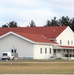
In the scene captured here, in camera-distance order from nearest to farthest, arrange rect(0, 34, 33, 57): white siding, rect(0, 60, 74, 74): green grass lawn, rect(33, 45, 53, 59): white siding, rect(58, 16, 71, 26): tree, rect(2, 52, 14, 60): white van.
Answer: rect(0, 60, 74, 74): green grass lawn → rect(2, 52, 14, 60): white van → rect(0, 34, 33, 57): white siding → rect(33, 45, 53, 59): white siding → rect(58, 16, 71, 26): tree

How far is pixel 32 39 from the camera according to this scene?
7469 centimetres

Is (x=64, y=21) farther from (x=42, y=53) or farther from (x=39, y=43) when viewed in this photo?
(x=39, y=43)

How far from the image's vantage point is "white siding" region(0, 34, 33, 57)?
73500mm

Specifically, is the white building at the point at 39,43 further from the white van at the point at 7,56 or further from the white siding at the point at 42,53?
the white van at the point at 7,56

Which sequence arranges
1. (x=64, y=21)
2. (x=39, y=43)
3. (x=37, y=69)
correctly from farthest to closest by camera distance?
(x=64, y=21), (x=39, y=43), (x=37, y=69)

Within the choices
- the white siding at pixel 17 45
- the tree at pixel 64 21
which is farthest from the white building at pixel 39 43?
the tree at pixel 64 21

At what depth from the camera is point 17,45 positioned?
74.6 m

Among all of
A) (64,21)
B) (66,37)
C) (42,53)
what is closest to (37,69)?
(42,53)

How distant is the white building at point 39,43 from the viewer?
73.7m

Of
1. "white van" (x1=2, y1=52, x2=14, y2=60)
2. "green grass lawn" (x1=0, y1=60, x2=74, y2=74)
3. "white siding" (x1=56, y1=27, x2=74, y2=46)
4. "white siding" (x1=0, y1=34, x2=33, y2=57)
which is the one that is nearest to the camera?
"green grass lawn" (x1=0, y1=60, x2=74, y2=74)

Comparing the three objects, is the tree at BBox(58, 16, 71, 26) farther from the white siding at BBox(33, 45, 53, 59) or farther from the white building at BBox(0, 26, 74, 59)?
the white siding at BBox(33, 45, 53, 59)

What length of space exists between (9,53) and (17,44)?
4151 mm

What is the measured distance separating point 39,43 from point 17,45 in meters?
4.21

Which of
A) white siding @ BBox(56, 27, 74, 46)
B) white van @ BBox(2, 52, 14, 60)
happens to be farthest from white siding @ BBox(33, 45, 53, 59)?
white siding @ BBox(56, 27, 74, 46)
